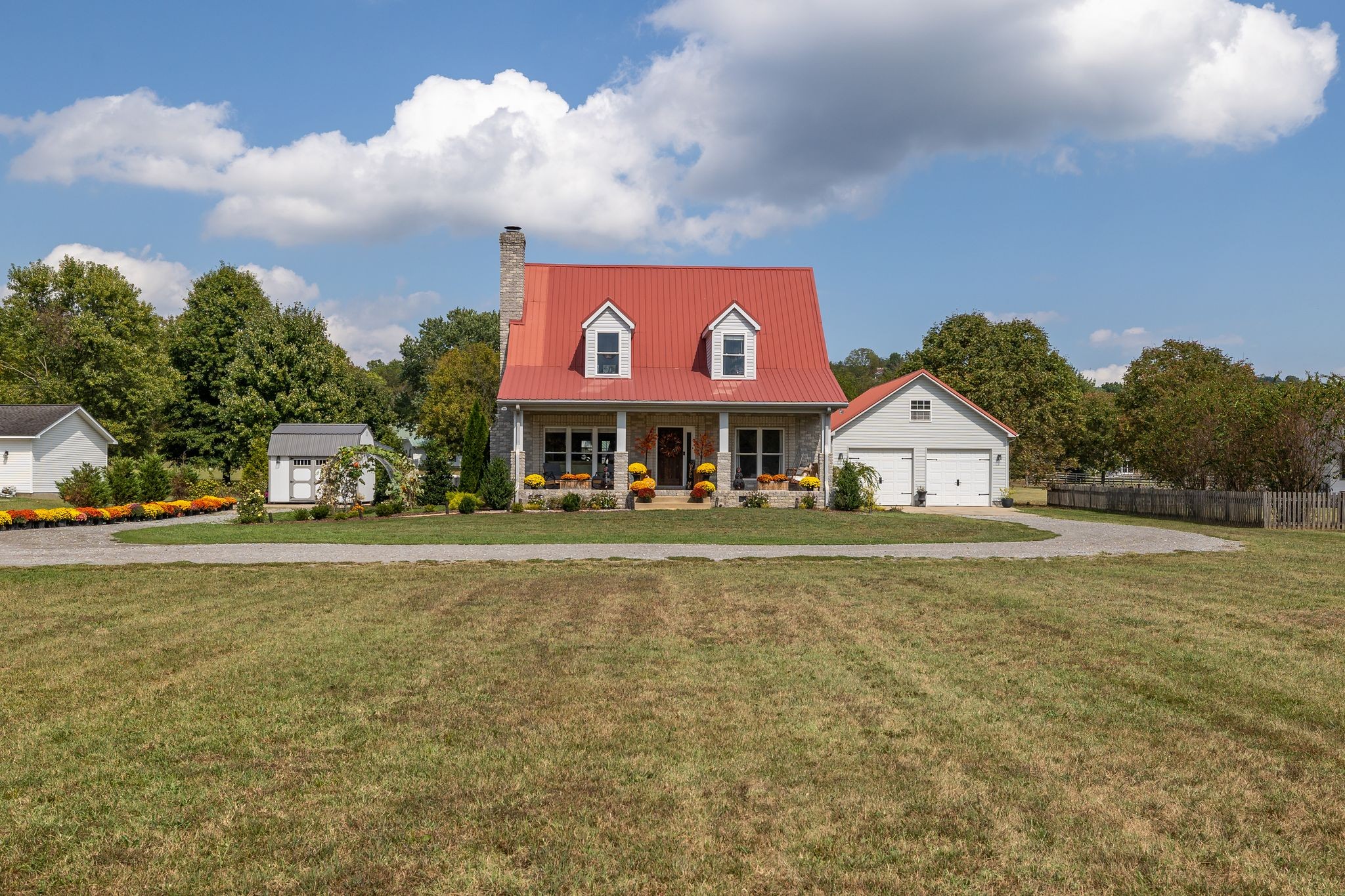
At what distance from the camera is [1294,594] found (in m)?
11.2

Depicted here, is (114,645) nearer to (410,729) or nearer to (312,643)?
(312,643)

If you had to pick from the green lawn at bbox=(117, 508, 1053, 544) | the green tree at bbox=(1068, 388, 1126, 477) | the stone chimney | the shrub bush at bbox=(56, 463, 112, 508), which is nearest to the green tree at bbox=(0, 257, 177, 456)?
the shrub bush at bbox=(56, 463, 112, 508)

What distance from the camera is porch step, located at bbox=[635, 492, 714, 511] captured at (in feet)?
88.8

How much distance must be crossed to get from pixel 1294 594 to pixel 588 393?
2075 centimetres

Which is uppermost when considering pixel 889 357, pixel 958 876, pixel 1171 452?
pixel 889 357

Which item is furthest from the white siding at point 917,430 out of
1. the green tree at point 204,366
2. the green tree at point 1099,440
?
the green tree at point 204,366

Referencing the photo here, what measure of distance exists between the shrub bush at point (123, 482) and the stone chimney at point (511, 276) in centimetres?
1245

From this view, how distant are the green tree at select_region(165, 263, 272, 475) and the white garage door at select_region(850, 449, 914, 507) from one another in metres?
33.5

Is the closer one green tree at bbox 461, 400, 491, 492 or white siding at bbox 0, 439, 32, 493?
green tree at bbox 461, 400, 491, 492

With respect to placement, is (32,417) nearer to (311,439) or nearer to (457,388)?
Result: (311,439)

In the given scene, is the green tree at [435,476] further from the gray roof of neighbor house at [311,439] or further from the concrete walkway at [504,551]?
the concrete walkway at [504,551]

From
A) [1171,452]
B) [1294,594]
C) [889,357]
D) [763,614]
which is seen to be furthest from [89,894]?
[889,357]

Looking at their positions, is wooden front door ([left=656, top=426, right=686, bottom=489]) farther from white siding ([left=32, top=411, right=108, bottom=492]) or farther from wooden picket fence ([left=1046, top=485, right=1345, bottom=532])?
white siding ([left=32, top=411, right=108, bottom=492])

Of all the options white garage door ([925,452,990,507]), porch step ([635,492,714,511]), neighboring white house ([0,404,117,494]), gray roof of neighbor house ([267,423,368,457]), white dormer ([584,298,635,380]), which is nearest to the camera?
porch step ([635,492,714,511])
